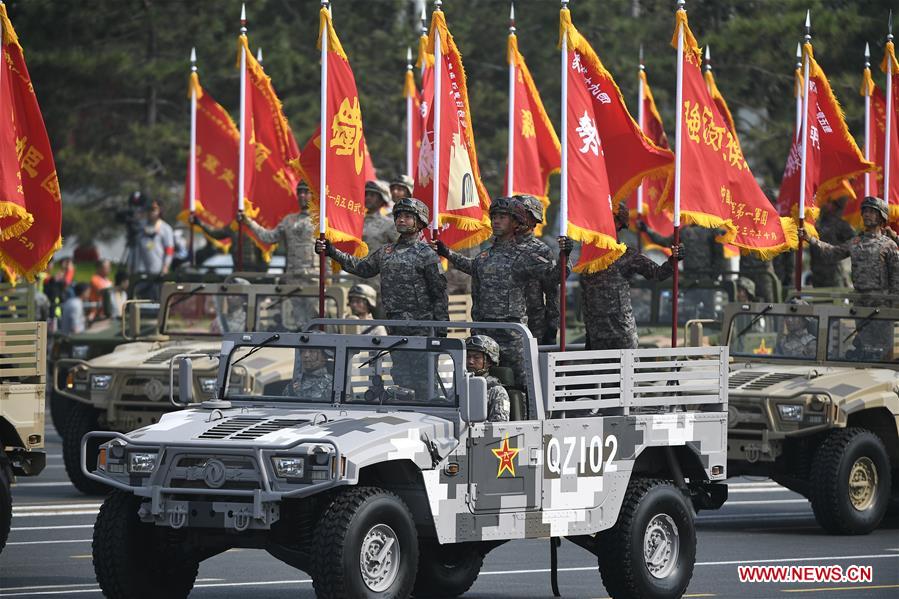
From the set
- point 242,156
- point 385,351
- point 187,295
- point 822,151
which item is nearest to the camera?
point 385,351

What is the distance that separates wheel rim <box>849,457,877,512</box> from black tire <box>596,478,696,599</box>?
3.73 meters

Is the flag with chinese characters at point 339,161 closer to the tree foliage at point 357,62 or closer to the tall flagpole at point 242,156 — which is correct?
the tall flagpole at point 242,156

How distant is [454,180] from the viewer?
1661cm

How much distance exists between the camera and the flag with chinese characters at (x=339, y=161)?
16875mm

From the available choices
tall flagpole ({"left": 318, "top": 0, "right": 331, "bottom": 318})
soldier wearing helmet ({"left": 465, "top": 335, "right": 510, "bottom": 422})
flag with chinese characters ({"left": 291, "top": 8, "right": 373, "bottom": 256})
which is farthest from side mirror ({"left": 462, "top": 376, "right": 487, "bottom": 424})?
flag with chinese characters ({"left": 291, "top": 8, "right": 373, "bottom": 256})

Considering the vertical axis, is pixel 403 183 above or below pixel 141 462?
above

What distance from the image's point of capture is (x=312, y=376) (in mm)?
11953

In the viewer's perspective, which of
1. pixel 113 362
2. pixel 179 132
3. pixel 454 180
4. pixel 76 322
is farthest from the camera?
pixel 179 132

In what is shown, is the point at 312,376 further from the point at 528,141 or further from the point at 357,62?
the point at 357,62

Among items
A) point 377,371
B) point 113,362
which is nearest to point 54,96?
point 113,362

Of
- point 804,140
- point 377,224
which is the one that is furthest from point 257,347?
point 804,140

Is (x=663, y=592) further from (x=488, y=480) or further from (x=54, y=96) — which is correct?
(x=54, y=96)

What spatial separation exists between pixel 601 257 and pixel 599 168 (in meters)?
0.67

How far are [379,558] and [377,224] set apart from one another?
372 inches
